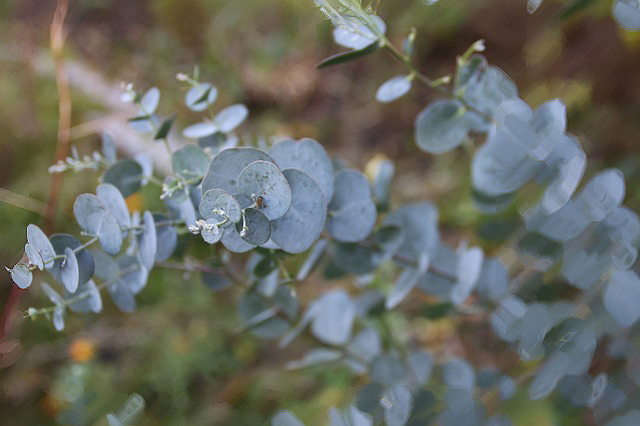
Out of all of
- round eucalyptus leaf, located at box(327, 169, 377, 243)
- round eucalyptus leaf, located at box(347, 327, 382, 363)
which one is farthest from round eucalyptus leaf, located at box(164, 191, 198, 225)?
round eucalyptus leaf, located at box(347, 327, 382, 363)

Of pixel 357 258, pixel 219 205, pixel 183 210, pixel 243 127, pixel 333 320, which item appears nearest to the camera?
pixel 219 205

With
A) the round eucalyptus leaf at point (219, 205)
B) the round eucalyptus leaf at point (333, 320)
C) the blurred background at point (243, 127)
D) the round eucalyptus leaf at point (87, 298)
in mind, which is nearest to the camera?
the round eucalyptus leaf at point (219, 205)

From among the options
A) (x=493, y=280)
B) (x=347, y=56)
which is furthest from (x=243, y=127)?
(x=347, y=56)

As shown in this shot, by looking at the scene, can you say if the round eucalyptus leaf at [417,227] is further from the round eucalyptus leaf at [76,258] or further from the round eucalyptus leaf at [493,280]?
the round eucalyptus leaf at [76,258]

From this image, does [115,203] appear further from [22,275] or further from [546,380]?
[546,380]

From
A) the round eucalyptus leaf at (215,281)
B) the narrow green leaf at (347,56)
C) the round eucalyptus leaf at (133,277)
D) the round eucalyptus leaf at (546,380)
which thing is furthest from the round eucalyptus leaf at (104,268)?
the round eucalyptus leaf at (546,380)

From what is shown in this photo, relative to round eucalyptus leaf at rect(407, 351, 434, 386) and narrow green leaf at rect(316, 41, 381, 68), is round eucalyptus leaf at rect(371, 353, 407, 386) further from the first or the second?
narrow green leaf at rect(316, 41, 381, 68)
